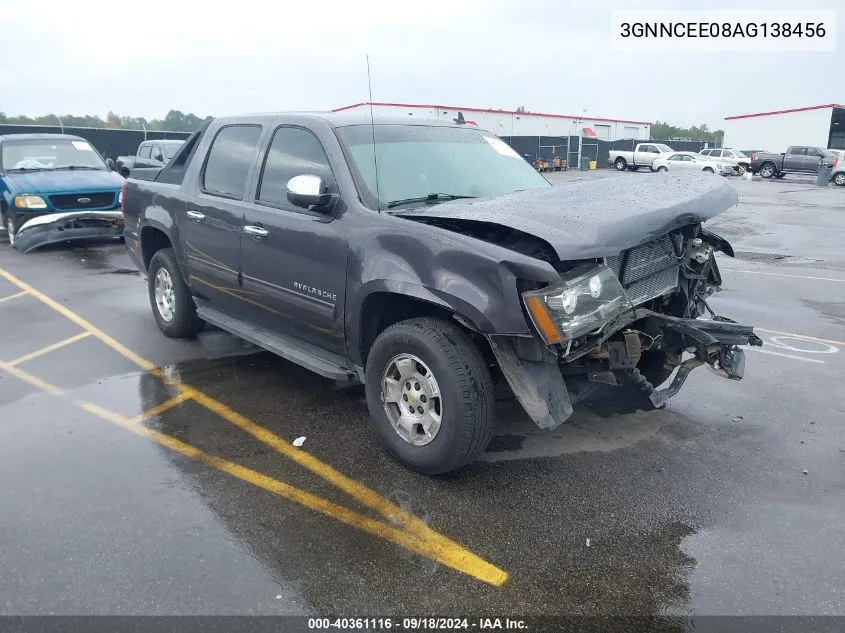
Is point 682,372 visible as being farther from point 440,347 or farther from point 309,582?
point 309,582

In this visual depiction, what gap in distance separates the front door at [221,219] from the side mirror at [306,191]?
1.02 m

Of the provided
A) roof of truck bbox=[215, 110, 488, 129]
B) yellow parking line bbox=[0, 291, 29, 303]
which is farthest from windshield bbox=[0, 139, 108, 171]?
roof of truck bbox=[215, 110, 488, 129]

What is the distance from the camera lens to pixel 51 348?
233 inches

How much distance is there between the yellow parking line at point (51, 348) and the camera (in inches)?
219

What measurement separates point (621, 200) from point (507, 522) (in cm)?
182

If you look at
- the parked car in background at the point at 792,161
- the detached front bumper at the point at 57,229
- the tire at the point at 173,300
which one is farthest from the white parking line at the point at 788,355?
the parked car in background at the point at 792,161

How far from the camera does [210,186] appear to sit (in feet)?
17.2

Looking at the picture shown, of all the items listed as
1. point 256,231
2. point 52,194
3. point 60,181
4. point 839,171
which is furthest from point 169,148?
point 839,171

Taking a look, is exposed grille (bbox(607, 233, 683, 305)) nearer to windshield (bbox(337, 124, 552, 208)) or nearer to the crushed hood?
the crushed hood

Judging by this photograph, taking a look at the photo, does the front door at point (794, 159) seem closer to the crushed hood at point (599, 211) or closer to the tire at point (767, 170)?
the tire at point (767, 170)

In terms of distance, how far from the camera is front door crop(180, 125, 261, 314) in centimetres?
488

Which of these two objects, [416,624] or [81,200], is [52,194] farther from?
[416,624]

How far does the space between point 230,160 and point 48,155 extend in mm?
8204

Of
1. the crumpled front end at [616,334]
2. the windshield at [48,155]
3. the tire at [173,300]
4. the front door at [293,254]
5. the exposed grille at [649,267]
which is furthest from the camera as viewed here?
the windshield at [48,155]
